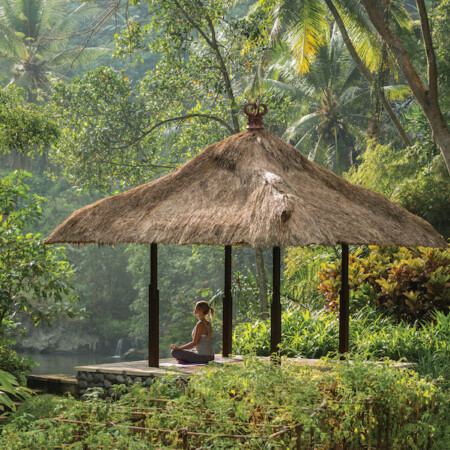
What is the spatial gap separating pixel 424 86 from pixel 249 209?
494 cm

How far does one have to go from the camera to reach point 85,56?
1118 inches

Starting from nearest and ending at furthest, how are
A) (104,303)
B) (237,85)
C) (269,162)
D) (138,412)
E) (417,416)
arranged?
(138,412) → (417,416) → (269,162) → (237,85) → (104,303)

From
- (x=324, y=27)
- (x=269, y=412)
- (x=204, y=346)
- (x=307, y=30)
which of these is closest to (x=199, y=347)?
(x=204, y=346)

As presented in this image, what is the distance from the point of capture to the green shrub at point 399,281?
30.3 ft

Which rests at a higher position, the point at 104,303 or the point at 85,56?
the point at 85,56

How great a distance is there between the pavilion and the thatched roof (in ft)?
0.04

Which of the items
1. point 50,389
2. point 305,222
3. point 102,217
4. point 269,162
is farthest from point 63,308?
point 305,222

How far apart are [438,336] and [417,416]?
3.15 m

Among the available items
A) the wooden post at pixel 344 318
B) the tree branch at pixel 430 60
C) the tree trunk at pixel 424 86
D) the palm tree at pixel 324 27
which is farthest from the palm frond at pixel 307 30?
the wooden post at pixel 344 318

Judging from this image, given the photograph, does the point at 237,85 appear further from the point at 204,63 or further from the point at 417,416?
the point at 417,416

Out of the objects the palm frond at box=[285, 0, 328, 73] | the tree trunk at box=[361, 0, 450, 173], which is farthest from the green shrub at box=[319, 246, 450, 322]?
the palm frond at box=[285, 0, 328, 73]

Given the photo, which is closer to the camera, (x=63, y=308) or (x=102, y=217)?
(x=102, y=217)

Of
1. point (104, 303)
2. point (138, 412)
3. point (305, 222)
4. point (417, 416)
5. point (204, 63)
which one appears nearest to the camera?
point (138, 412)

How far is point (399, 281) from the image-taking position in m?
9.55
